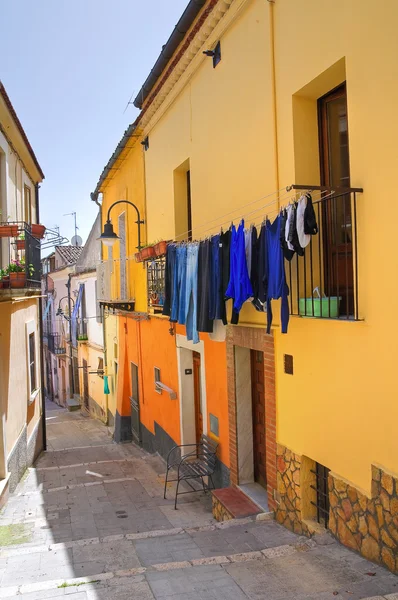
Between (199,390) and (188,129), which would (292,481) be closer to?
(199,390)

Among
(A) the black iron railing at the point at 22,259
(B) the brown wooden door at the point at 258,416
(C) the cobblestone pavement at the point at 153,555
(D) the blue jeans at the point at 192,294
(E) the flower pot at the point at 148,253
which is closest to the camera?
(C) the cobblestone pavement at the point at 153,555

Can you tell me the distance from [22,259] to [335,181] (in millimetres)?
5864

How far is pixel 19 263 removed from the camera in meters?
8.98

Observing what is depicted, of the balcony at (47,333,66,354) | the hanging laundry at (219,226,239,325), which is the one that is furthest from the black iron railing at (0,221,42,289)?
the balcony at (47,333,66,354)

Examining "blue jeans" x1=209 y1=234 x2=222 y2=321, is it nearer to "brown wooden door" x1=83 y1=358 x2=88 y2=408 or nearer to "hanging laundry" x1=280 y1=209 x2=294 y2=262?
"hanging laundry" x1=280 y1=209 x2=294 y2=262

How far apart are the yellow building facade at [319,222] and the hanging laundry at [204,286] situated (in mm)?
477

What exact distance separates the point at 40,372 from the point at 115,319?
11.1 ft

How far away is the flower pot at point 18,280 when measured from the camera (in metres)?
8.36

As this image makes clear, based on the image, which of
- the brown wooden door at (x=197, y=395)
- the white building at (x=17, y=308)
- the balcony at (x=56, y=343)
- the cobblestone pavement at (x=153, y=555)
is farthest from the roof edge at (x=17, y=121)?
the balcony at (x=56, y=343)

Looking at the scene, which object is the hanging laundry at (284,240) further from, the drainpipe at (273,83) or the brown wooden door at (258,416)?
the brown wooden door at (258,416)

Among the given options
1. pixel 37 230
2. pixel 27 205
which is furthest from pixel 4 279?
pixel 27 205

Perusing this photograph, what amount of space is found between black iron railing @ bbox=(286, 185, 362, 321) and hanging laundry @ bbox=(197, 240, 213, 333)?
1.43 m

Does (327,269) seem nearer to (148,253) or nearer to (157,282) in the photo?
(148,253)

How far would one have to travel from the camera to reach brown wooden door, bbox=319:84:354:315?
5.29 m
